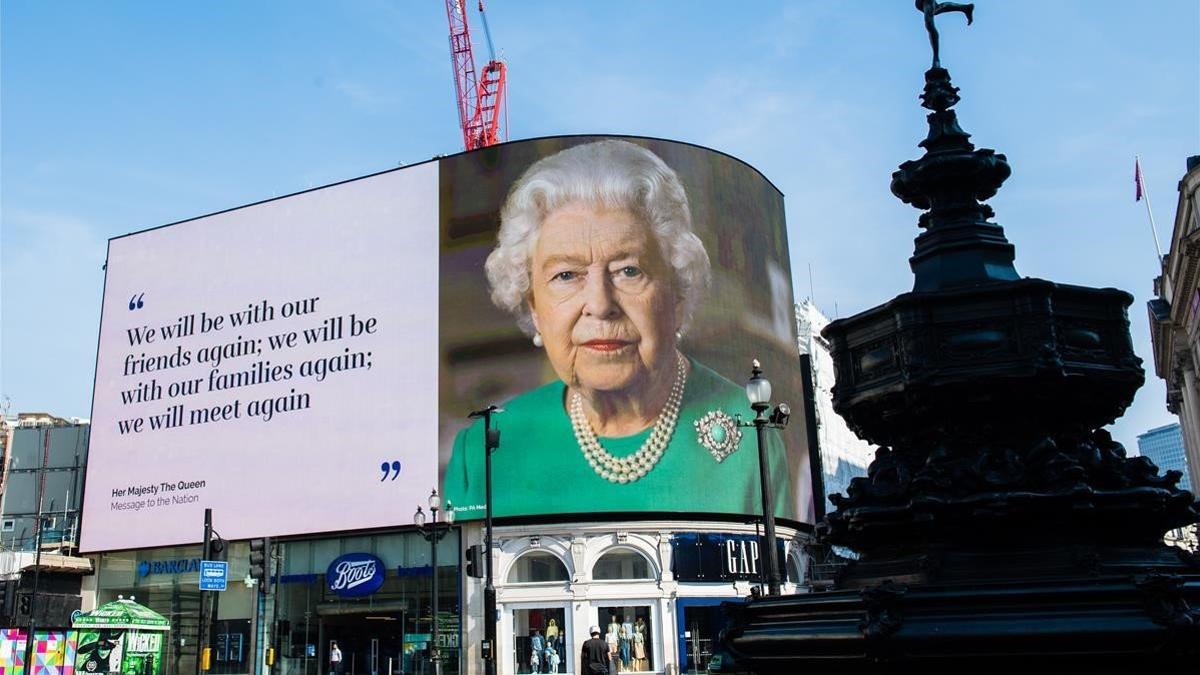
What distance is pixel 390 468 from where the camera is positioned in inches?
1807

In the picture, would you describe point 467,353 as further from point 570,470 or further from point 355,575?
point 355,575

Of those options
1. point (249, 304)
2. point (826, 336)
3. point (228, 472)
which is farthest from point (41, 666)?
point (826, 336)

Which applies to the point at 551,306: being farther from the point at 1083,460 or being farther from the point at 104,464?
the point at 1083,460

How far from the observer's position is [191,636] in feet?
169

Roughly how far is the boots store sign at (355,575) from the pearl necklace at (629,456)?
421 inches

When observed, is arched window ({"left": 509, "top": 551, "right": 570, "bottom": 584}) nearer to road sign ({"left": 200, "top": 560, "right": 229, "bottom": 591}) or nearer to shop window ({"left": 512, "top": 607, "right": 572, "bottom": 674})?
shop window ({"left": 512, "top": 607, "right": 572, "bottom": 674})

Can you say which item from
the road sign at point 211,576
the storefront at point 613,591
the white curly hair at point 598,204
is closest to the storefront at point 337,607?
the storefront at point 613,591

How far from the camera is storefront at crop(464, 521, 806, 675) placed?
4284cm

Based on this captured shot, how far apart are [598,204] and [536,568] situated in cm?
1535

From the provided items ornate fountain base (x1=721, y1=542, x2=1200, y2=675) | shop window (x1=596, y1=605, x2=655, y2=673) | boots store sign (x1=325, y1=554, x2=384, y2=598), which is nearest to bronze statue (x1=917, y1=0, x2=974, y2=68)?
ornate fountain base (x1=721, y1=542, x2=1200, y2=675)

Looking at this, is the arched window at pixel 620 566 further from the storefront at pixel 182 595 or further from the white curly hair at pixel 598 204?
the storefront at pixel 182 595

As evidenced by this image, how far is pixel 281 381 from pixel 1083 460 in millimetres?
46567

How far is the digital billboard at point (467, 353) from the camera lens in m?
44.5

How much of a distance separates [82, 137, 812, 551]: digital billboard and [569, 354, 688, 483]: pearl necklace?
90 mm
